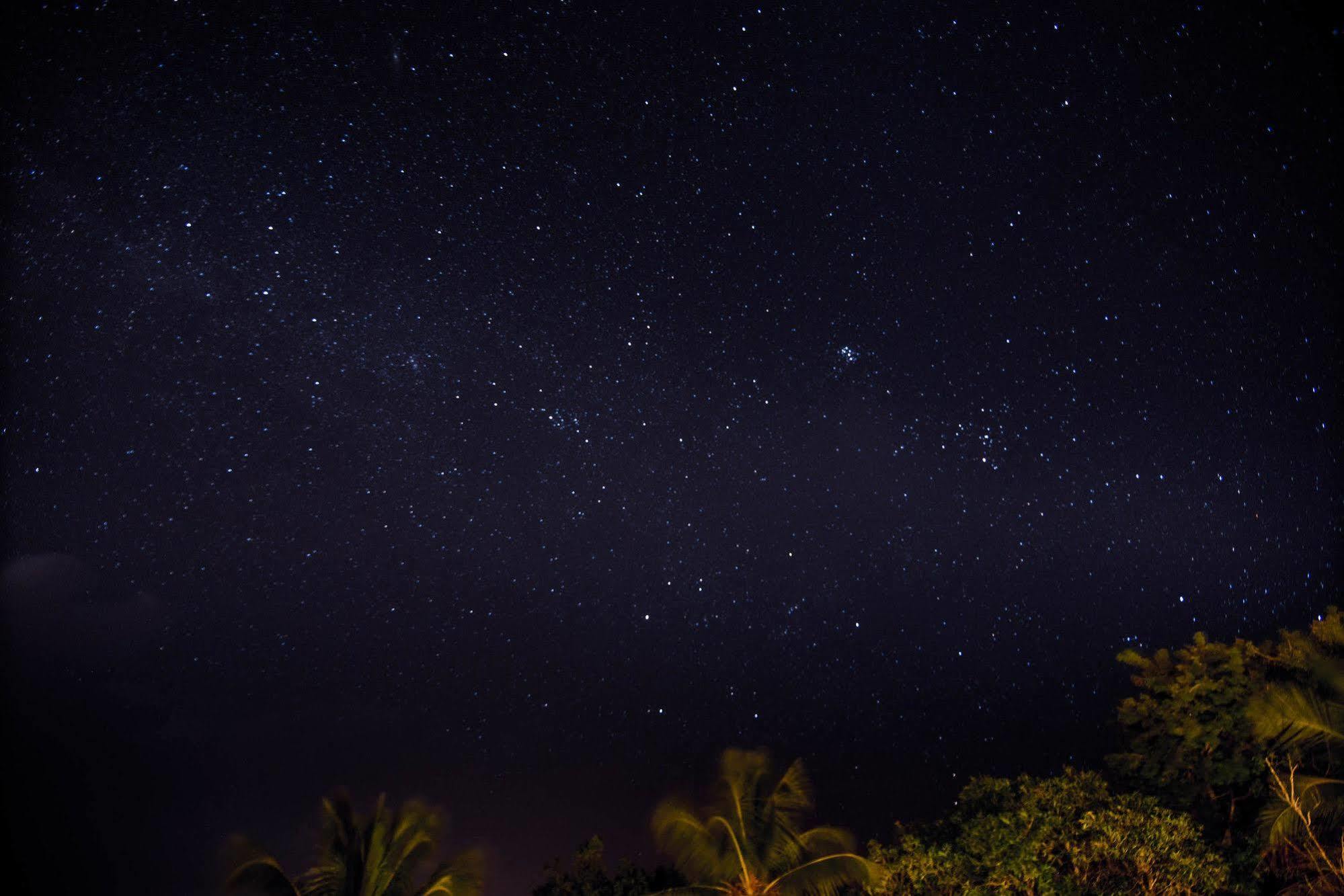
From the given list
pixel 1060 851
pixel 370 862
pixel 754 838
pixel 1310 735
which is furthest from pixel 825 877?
pixel 370 862

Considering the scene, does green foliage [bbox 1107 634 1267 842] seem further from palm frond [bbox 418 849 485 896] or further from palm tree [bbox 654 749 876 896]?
palm frond [bbox 418 849 485 896]

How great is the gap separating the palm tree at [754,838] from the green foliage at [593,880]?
2.66 feet

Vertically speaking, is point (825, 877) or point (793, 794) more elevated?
point (793, 794)

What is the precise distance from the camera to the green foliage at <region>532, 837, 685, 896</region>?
596 inches

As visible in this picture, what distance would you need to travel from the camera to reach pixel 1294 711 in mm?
10945

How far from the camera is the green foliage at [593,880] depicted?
15133 millimetres

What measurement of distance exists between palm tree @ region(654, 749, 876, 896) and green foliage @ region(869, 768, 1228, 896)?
1.53 meters

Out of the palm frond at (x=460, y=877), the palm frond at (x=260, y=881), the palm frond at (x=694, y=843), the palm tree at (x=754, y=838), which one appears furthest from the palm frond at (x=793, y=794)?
the palm frond at (x=260, y=881)

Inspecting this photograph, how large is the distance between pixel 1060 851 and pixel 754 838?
18.8ft

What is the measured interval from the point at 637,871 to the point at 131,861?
117 ft

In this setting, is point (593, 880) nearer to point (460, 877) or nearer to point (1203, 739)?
point (460, 877)

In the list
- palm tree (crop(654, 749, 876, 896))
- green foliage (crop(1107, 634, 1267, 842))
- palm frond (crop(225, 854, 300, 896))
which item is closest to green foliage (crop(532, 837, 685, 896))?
palm tree (crop(654, 749, 876, 896))

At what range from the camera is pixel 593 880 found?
1534 centimetres

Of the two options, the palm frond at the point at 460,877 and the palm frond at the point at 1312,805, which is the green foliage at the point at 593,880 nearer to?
the palm frond at the point at 460,877
